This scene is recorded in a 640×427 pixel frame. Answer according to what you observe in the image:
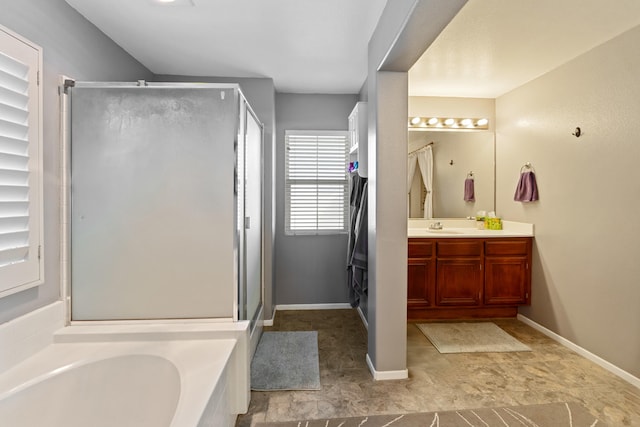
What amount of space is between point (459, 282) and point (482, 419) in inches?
62.1

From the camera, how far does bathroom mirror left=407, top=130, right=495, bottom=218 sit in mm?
3838

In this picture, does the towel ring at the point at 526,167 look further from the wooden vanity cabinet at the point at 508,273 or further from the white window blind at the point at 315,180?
the white window blind at the point at 315,180

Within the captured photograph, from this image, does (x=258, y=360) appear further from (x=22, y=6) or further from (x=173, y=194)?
(x=22, y=6)

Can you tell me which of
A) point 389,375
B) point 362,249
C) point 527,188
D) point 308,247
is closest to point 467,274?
point 527,188

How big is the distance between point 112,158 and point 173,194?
41cm

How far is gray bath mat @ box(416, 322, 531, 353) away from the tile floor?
0.32ft

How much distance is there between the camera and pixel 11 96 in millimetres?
1483

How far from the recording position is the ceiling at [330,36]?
2053 millimetres

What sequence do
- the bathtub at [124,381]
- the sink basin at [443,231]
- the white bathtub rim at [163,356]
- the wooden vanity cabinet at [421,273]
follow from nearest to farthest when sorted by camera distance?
the white bathtub rim at [163,356] < the bathtub at [124,381] < the wooden vanity cabinet at [421,273] < the sink basin at [443,231]

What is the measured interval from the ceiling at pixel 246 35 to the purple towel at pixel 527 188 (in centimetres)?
200

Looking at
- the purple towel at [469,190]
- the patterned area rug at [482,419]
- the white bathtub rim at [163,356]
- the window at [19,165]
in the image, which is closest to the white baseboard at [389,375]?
the patterned area rug at [482,419]

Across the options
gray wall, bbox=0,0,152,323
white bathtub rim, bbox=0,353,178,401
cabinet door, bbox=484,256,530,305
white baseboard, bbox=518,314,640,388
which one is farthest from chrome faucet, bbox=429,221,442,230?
gray wall, bbox=0,0,152,323

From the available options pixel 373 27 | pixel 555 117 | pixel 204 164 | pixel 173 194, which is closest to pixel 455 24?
pixel 373 27

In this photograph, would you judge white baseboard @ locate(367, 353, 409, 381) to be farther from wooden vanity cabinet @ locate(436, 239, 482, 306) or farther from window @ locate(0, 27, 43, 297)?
window @ locate(0, 27, 43, 297)
